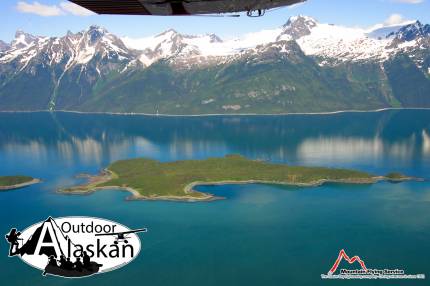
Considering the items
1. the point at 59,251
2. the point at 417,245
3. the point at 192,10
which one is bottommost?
the point at 417,245

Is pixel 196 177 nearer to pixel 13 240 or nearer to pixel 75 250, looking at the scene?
pixel 13 240

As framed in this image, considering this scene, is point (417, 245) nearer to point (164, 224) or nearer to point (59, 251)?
point (164, 224)

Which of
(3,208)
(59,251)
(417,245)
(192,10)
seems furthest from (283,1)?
(3,208)

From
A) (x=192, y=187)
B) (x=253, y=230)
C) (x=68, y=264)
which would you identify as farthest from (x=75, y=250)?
(x=192, y=187)

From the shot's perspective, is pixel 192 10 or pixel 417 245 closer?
pixel 192 10

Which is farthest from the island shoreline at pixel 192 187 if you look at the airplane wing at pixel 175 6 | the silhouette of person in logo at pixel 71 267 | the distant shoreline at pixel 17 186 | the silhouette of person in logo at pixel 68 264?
the airplane wing at pixel 175 6

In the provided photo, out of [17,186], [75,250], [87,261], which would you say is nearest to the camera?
[75,250]

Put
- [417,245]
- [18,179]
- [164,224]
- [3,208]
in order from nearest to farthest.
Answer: [417,245], [164,224], [3,208], [18,179]

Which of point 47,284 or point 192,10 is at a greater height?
point 192,10
